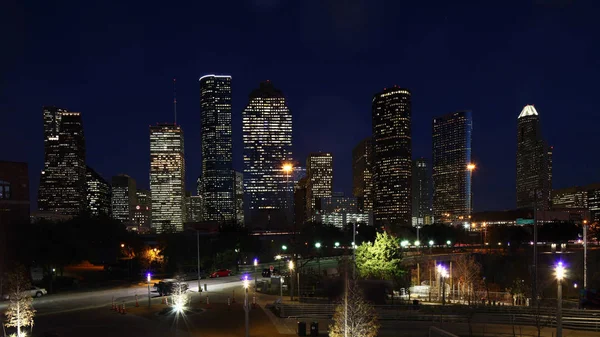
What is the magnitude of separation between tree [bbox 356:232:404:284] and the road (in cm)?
1545

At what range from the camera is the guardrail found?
27484 mm

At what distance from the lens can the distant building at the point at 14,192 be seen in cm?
5625

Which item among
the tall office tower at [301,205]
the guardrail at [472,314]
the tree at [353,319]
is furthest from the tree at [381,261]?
the tree at [353,319]

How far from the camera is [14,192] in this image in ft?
190

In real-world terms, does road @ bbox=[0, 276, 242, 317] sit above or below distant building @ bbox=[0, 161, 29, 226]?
below

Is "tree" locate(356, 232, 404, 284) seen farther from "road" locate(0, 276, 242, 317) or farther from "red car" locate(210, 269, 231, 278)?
"red car" locate(210, 269, 231, 278)

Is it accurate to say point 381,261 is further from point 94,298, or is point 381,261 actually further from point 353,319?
point 94,298

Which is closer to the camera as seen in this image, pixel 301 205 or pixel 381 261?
pixel 381 261

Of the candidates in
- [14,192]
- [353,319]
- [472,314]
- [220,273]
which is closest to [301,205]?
[220,273]

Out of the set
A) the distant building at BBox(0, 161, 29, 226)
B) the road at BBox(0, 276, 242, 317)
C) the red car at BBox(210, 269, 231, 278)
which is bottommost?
the red car at BBox(210, 269, 231, 278)

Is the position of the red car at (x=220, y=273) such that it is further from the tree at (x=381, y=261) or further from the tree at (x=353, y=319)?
the tree at (x=353, y=319)

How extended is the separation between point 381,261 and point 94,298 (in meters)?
29.2

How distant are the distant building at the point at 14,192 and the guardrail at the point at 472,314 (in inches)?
1728

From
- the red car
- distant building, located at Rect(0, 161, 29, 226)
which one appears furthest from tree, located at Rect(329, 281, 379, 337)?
distant building, located at Rect(0, 161, 29, 226)
